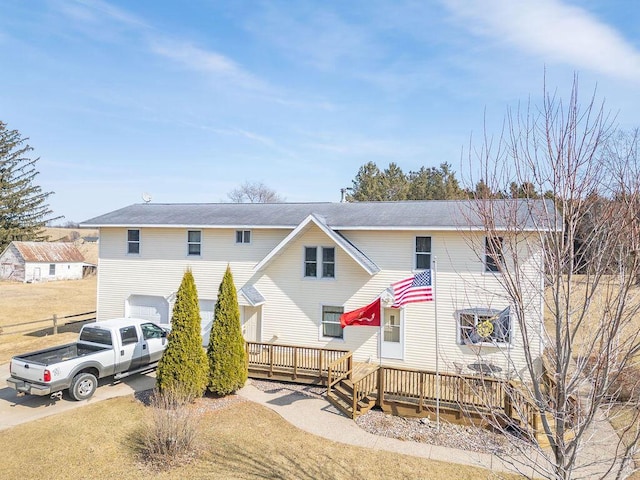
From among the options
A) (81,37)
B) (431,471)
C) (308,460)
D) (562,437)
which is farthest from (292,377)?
(81,37)

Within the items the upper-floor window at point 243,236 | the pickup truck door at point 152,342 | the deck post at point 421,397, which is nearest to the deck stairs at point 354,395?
the deck post at point 421,397

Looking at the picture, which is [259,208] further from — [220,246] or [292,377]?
[292,377]

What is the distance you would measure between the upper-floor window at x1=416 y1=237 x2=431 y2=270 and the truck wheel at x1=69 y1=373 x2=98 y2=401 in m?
11.5

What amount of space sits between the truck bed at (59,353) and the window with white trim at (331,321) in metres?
7.78

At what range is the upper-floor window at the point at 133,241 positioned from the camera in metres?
19.0

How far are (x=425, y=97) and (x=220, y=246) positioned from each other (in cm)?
1042

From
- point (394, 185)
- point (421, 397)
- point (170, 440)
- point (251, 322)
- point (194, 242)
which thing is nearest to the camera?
point (170, 440)

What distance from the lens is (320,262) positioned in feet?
54.1

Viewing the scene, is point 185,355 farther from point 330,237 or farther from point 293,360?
point 330,237

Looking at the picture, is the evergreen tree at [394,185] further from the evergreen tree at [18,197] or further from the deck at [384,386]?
the evergreen tree at [18,197]

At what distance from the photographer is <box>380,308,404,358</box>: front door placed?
615 inches

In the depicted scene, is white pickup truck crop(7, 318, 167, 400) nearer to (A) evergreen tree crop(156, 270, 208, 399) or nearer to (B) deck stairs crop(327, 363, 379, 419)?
(A) evergreen tree crop(156, 270, 208, 399)

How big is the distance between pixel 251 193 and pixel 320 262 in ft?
190

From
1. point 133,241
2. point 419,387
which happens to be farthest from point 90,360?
point 419,387
